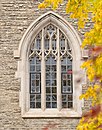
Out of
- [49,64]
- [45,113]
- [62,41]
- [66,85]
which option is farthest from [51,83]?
[62,41]

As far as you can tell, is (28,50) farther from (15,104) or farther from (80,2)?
(80,2)

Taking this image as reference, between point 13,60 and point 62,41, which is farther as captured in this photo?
point 62,41

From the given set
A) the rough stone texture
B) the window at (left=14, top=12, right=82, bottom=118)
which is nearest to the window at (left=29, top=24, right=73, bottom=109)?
the window at (left=14, top=12, right=82, bottom=118)

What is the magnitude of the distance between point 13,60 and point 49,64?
39.7 inches

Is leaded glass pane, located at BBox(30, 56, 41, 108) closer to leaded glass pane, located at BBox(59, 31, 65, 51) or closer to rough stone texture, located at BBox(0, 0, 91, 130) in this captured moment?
rough stone texture, located at BBox(0, 0, 91, 130)

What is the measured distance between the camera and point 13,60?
10531mm

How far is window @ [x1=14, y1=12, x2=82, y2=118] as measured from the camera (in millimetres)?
10656

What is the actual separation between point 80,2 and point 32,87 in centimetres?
506

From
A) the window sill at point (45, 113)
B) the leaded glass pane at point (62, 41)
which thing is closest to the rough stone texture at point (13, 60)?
the window sill at point (45, 113)

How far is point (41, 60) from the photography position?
35.5 ft

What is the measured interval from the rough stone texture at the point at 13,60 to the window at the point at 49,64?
193 millimetres

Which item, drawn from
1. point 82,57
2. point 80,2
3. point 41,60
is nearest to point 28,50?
point 41,60

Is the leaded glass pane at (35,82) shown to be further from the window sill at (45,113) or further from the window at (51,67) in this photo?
the window sill at (45,113)

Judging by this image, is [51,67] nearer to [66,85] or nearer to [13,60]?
[66,85]
